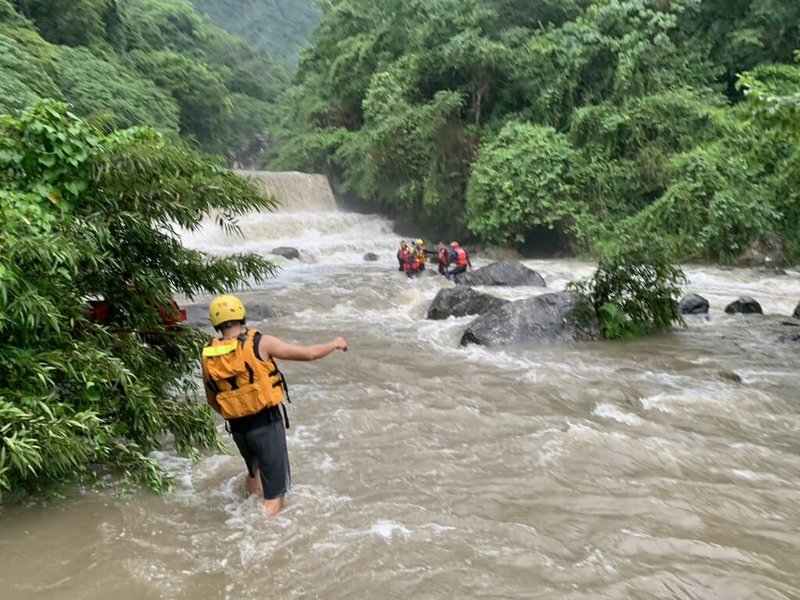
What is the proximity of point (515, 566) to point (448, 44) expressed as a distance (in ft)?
64.0

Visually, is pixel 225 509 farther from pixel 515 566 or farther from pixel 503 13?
pixel 503 13

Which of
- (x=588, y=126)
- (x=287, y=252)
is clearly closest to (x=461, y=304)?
(x=287, y=252)

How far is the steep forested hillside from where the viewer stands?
237 ft

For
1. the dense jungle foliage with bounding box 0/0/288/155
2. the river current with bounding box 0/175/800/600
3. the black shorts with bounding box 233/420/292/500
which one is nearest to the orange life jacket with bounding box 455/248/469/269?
the river current with bounding box 0/175/800/600

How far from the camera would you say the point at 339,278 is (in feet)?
52.4

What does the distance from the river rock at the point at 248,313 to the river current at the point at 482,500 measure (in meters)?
3.08

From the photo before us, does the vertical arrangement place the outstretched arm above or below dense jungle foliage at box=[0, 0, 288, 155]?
below

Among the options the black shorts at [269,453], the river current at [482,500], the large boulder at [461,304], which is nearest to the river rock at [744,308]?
the river current at [482,500]

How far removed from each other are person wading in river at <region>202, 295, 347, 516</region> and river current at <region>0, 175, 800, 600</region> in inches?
14.6

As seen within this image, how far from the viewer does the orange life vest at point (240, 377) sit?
368 cm

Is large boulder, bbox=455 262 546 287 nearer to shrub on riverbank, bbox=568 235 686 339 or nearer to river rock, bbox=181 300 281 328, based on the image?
shrub on riverbank, bbox=568 235 686 339

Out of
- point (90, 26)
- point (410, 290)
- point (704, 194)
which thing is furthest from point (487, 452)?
point (90, 26)

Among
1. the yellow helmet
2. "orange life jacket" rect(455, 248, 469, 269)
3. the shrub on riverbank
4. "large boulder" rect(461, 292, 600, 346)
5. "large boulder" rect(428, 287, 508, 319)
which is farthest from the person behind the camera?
"orange life jacket" rect(455, 248, 469, 269)

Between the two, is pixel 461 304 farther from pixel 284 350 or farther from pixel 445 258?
pixel 284 350
